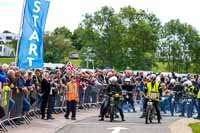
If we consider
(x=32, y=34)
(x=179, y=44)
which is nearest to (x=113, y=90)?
(x=32, y=34)

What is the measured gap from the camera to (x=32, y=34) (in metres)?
22.0

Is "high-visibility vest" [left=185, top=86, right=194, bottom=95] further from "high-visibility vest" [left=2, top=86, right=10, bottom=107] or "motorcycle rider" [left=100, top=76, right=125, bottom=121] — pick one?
"high-visibility vest" [left=2, top=86, right=10, bottom=107]

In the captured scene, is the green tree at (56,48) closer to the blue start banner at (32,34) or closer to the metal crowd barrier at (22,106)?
the metal crowd barrier at (22,106)

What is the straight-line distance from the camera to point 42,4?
22.4m

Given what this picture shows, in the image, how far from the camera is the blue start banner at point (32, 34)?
71.1 ft

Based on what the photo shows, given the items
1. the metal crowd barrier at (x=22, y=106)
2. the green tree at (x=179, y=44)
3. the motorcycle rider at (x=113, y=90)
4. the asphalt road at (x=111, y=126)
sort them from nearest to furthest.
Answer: the metal crowd barrier at (x=22, y=106) < the asphalt road at (x=111, y=126) < the motorcycle rider at (x=113, y=90) < the green tree at (x=179, y=44)

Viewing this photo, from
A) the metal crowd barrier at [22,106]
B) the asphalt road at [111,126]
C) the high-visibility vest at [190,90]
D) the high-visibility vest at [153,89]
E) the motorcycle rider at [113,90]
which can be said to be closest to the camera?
the metal crowd barrier at [22,106]

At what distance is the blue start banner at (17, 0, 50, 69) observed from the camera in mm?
21656

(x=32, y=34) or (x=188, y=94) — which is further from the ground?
(x=32, y=34)

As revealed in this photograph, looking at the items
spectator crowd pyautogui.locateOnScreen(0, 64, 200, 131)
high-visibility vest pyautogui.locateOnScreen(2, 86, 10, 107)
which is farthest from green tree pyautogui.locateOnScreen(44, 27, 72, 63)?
high-visibility vest pyautogui.locateOnScreen(2, 86, 10, 107)

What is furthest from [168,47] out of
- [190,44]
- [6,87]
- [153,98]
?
[6,87]

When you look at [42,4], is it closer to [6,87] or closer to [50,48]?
[6,87]

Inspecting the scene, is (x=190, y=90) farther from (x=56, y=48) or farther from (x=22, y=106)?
(x=56, y=48)

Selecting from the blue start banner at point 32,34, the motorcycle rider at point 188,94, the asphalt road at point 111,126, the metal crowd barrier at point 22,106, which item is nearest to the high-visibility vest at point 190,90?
the motorcycle rider at point 188,94
